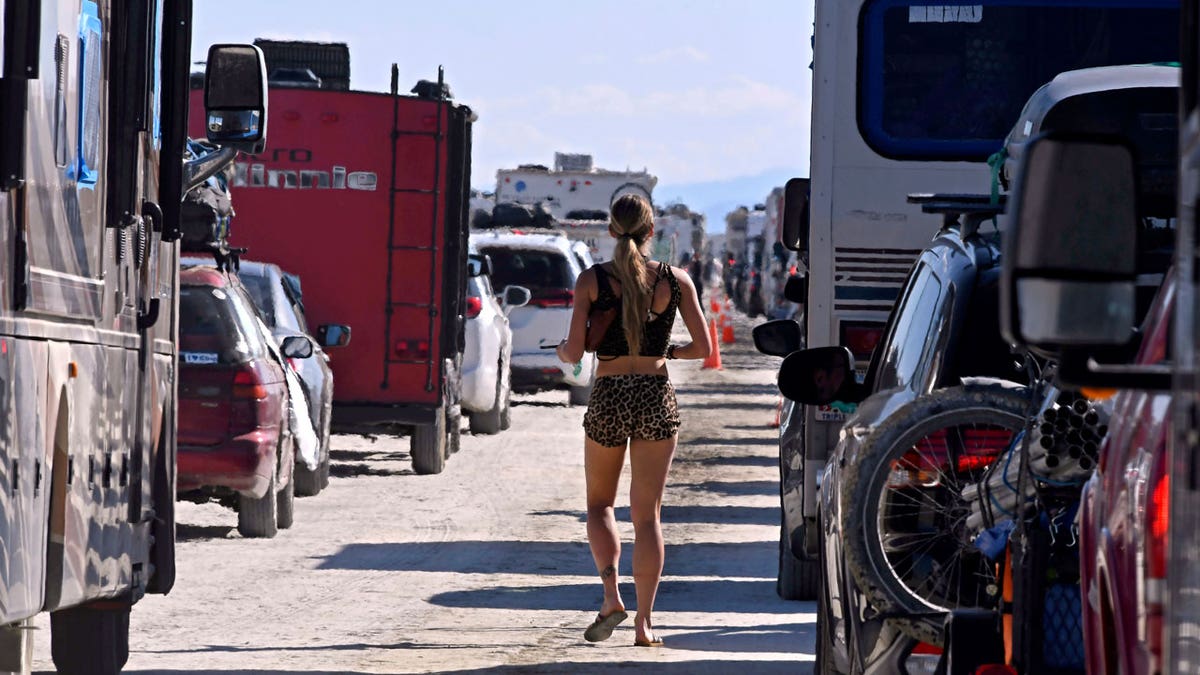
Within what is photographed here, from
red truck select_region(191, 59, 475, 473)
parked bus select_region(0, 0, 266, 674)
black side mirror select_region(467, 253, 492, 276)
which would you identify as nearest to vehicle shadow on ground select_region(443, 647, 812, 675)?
parked bus select_region(0, 0, 266, 674)

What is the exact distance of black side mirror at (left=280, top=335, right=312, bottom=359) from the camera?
15.0 m

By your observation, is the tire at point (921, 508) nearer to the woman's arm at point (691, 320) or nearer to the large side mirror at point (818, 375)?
the large side mirror at point (818, 375)

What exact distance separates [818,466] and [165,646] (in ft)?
9.71

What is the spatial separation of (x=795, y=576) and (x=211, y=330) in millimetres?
3982

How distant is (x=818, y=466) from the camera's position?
10.7m

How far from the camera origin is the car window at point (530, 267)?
26391 millimetres


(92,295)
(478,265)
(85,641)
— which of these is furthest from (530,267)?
(92,295)

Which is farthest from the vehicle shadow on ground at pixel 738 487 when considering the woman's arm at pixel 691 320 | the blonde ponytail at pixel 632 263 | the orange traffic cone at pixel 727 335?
the orange traffic cone at pixel 727 335

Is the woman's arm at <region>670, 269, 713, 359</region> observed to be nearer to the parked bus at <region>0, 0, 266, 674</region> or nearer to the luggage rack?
the parked bus at <region>0, 0, 266, 674</region>

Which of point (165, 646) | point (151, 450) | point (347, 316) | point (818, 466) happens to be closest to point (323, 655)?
point (165, 646)

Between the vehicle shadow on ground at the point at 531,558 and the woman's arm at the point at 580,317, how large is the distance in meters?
3.29

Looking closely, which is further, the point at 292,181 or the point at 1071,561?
the point at 292,181

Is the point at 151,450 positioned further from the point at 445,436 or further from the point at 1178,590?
the point at 445,436

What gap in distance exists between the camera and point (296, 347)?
15.1 m
